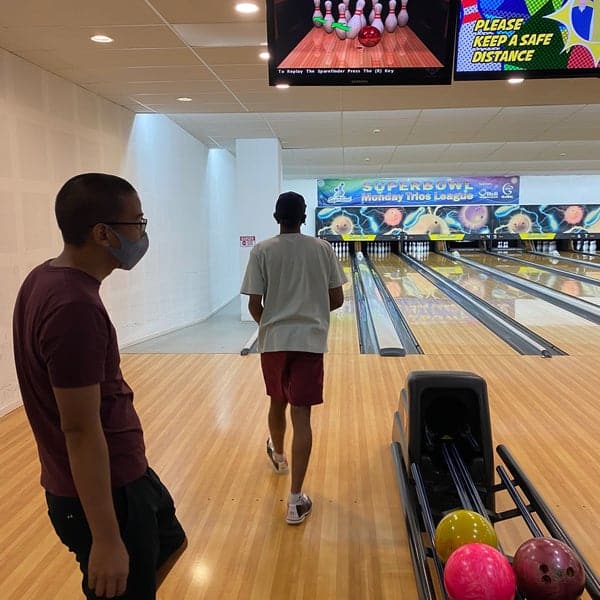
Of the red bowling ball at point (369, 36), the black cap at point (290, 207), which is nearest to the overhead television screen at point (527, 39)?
the red bowling ball at point (369, 36)

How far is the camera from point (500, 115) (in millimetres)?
5660

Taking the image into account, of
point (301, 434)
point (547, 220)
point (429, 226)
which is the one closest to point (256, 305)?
point (301, 434)

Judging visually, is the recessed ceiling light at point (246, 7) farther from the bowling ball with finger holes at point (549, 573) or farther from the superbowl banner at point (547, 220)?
the superbowl banner at point (547, 220)

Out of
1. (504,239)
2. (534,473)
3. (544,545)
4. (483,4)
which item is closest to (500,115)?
(483,4)

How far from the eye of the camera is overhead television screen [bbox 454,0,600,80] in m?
2.44

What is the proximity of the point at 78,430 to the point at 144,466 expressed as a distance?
236 mm

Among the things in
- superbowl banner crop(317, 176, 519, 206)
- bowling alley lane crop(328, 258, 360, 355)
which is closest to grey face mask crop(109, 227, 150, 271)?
bowling alley lane crop(328, 258, 360, 355)

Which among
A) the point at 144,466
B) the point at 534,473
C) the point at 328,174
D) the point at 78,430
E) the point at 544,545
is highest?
the point at 328,174

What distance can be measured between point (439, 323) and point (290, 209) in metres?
4.49

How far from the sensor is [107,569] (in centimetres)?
99

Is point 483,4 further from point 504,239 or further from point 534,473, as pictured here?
point 504,239

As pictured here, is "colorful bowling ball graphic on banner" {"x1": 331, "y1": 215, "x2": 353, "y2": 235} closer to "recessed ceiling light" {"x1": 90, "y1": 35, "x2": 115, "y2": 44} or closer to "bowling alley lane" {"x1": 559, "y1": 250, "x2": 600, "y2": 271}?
"bowling alley lane" {"x1": 559, "y1": 250, "x2": 600, "y2": 271}

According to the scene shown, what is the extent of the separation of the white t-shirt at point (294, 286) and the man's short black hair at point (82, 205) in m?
1.11

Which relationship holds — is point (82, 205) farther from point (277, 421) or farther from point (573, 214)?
point (573, 214)
